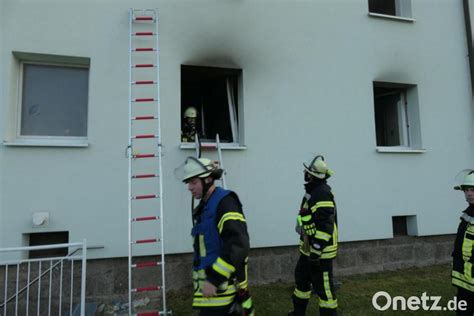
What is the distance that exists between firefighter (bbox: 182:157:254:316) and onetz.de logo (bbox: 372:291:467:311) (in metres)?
2.59

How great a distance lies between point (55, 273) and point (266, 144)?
127 inches

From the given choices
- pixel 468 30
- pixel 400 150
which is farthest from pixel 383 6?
pixel 400 150

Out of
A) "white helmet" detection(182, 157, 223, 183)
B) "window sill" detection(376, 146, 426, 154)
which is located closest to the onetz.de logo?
"window sill" detection(376, 146, 426, 154)

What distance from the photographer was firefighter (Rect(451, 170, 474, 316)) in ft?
9.89

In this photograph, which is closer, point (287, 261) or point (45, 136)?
point (45, 136)

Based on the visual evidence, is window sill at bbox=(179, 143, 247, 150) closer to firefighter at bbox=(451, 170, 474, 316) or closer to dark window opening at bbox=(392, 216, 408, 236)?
firefighter at bbox=(451, 170, 474, 316)

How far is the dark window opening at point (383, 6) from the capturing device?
6512 mm

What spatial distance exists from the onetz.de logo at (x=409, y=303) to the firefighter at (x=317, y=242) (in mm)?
1173

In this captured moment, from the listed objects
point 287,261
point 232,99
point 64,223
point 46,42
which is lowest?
point 287,261

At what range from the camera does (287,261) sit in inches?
195

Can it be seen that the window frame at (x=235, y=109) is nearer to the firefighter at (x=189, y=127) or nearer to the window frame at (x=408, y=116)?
the firefighter at (x=189, y=127)

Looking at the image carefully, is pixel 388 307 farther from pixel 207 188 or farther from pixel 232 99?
pixel 232 99

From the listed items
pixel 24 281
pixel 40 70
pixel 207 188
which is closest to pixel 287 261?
pixel 207 188

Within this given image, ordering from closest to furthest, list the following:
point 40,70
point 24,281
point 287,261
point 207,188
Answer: point 207,188 < point 24,281 < point 40,70 < point 287,261
